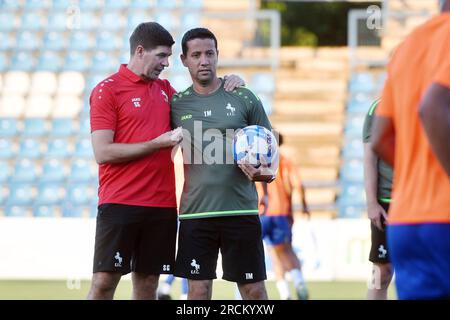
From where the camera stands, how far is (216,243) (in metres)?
6.09

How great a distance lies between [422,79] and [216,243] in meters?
3.00

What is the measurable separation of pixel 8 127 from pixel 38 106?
71cm

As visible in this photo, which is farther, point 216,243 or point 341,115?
point 341,115

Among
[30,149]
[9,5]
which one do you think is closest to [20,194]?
[30,149]

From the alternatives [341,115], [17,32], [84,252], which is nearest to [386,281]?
[84,252]

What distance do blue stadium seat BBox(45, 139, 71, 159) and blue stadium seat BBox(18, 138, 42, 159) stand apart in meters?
0.18

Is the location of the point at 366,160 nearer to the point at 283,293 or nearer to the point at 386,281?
the point at 386,281

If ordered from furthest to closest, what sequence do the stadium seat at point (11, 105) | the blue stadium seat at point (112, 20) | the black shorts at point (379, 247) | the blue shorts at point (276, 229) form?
the blue stadium seat at point (112, 20), the stadium seat at point (11, 105), the blue shorts at point (276, 229), the black shorts at point (379, 247)

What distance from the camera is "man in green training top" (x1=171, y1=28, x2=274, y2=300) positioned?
6023 millimetres

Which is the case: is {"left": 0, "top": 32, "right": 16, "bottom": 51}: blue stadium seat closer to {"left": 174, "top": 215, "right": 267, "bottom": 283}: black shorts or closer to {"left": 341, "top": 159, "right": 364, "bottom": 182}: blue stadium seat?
{"left": 341, "top": 159, "right": 364, "bottom": 182}: blue stadium seat

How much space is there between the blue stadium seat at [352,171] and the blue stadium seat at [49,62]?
5554 mm

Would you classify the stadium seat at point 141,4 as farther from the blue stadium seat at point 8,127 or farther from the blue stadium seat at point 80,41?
the blue stadium seat at point 8,127

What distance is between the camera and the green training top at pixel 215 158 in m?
6.02

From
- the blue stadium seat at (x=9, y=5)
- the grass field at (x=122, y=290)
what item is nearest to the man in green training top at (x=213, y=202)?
the grass field at (x=122, y=290)
